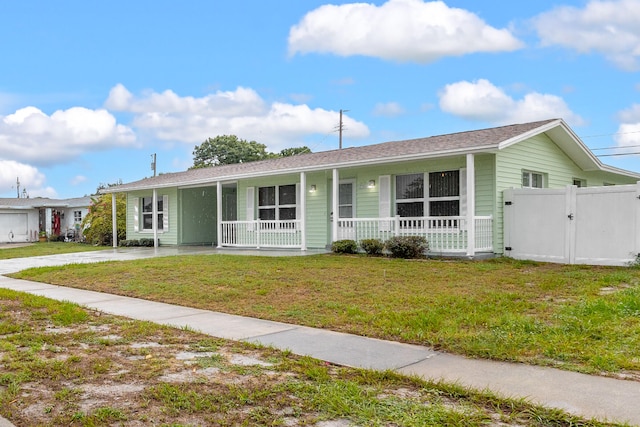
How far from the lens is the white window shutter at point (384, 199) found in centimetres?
1435

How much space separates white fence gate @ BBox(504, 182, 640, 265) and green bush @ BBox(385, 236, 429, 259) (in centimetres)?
219

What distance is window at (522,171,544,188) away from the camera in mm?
14117

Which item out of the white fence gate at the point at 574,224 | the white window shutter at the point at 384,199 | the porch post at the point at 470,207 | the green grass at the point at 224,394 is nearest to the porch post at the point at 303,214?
the white window shutter at the point at 384,199

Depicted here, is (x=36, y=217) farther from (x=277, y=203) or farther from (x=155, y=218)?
(x=277, y=203)

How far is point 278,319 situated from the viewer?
6148 mm

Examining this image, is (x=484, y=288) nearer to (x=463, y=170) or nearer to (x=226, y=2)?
(x=463, y=170)

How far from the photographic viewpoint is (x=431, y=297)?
7156 millimetres

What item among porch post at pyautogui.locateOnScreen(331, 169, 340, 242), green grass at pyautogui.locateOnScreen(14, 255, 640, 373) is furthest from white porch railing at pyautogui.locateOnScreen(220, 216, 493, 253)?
green grass at pyautogui.locateOnScreen(14, 255, 640, 373)

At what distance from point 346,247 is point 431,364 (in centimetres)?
997

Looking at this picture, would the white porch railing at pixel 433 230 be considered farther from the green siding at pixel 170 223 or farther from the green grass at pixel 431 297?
the green siding at pixel 170 223

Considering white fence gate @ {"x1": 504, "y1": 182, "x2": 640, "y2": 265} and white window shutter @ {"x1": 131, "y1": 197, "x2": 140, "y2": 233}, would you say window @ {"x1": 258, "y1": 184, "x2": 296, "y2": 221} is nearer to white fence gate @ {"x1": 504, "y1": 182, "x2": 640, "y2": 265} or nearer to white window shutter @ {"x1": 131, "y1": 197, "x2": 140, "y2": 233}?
white fence gate @ {"x1": 504, "y1": 182, "x2": 640, "y2": 265}

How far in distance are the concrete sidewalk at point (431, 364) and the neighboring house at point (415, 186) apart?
7.75 meters

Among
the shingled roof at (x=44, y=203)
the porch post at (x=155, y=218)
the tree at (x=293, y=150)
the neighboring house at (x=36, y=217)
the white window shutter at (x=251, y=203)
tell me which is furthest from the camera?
the tree at (x=293, y=150)

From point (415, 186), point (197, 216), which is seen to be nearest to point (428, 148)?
point (415, 186)
